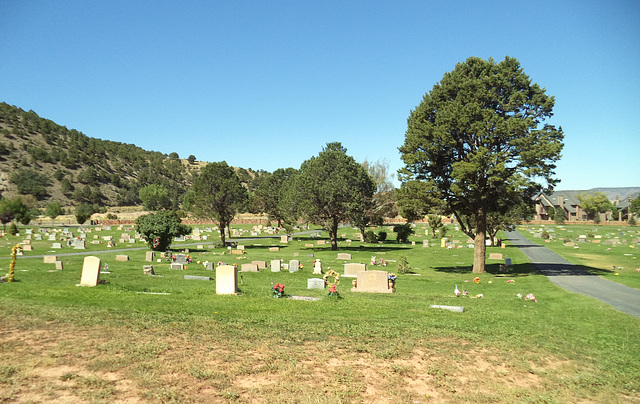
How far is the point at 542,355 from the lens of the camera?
9648 millimetres

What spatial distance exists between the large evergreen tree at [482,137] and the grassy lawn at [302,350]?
423 inches

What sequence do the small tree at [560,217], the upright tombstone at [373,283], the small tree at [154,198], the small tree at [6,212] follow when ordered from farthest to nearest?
the small tree at [154,198] < the small tree at [560,217] < the small tree at [6,212] < the upright tombstone at [373,283]

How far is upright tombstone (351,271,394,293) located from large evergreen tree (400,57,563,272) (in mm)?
8493

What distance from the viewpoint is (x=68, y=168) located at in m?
146

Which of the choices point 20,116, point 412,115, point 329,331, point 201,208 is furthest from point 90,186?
point 329,331

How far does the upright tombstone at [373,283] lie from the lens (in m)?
19.7

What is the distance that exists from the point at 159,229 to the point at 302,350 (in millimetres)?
31874

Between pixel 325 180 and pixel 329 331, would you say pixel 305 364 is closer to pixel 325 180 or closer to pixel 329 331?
pixel 329 331

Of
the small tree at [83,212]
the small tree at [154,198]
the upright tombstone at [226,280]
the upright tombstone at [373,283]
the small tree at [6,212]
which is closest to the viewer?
the upright tombstone at [226,280]

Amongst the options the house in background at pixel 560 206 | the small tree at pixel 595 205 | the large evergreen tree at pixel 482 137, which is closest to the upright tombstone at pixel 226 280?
the large evergreen tree at pixel 482 137

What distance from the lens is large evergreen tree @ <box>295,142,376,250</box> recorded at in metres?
46.0

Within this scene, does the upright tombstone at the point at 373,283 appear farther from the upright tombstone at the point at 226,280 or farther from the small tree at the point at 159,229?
the small tree at the point at 159,229

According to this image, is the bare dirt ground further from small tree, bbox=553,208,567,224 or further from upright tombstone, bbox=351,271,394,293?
small tree, bbox=553,208,567,224

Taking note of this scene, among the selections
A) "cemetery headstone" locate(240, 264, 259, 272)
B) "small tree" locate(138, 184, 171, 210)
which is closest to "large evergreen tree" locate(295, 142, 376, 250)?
"cemetery headstone" locate(240, 264, 259, 272)
